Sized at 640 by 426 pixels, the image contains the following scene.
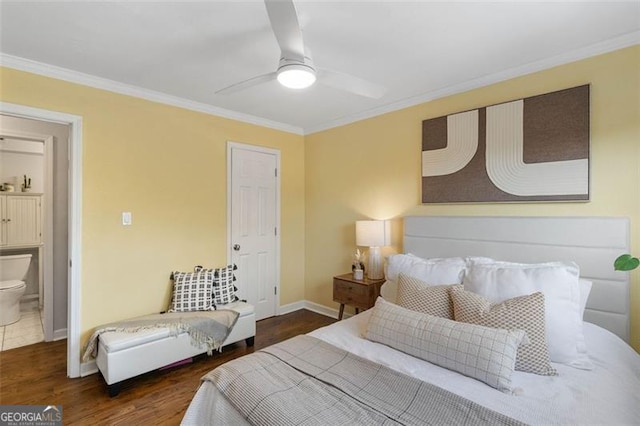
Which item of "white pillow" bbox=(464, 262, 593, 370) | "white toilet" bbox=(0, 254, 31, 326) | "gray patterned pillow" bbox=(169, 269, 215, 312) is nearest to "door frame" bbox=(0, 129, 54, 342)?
"white toilet" bbox=(0, 254, 31, 326)

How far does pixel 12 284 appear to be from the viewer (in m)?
3.70

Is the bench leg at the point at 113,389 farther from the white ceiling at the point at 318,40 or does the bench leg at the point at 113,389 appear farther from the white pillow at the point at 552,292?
the white pillow at the point at 552,292

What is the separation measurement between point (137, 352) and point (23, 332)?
220 centimetres

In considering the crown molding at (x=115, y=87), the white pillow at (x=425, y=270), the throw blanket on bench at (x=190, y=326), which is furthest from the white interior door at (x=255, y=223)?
the white pillow at (x=425, y=270)

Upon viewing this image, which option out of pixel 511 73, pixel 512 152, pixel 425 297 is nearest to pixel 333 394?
pixel 425 297

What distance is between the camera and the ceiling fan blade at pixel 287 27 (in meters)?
1.29

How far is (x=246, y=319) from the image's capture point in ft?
9.83

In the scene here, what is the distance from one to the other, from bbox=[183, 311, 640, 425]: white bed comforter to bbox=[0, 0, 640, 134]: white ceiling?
1.87 m

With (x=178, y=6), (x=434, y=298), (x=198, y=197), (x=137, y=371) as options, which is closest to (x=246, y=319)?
(x=137, y=371)

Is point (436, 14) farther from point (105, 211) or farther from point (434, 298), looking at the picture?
point (105, 211)

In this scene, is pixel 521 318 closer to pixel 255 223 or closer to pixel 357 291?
pixel 357 291

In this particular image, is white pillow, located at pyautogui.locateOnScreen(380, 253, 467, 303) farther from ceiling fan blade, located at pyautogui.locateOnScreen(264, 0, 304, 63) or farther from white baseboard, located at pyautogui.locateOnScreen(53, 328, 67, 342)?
white baseboard, located at pyautogui.locateOnScreen(53, 328, 67, 342)

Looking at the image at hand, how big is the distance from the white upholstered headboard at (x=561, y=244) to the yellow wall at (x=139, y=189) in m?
2.37

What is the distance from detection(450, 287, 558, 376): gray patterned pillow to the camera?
4.73ft
